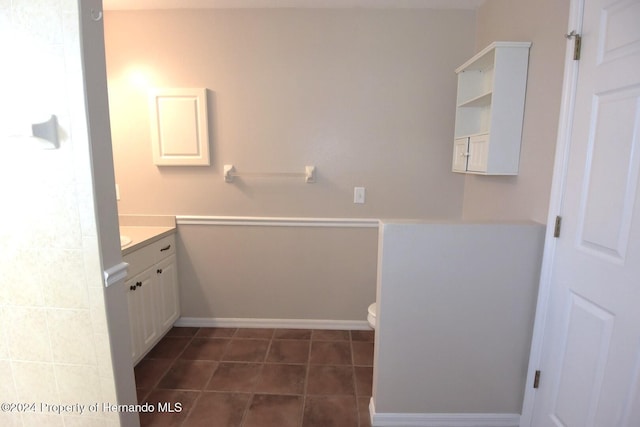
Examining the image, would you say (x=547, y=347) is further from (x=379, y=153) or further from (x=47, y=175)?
(x=47, y=175)

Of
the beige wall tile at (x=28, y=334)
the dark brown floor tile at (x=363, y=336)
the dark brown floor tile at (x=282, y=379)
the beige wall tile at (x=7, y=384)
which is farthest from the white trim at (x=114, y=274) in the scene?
the dark brown floor tile at (x=363, y=336)

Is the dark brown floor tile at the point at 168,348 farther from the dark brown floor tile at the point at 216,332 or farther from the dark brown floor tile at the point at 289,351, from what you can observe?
the dark brown floor tile at the point at 289,351

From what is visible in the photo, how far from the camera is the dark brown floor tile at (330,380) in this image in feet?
6.60

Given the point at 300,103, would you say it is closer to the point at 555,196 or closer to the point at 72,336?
the point at 555,196

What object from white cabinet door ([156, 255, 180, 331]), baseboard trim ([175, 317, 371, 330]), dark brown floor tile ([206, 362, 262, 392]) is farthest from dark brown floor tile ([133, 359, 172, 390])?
baseboard trim ([175, 317, 371, 330])

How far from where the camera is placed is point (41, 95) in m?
1.18

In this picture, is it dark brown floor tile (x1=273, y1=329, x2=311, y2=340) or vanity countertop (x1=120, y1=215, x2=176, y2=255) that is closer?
vanity countertop (x1=120, y1=215, x2=176, y2=255)

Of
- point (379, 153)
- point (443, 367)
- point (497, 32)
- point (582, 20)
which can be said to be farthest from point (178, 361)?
point (497, 32)

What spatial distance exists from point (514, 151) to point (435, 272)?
0.84 m

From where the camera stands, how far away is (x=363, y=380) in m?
2.11

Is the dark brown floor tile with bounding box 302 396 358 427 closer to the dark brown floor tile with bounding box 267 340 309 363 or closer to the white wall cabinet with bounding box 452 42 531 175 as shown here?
the dark brown floor tile with bounding box 267 340 309 363

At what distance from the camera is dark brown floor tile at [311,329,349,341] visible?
2600mm

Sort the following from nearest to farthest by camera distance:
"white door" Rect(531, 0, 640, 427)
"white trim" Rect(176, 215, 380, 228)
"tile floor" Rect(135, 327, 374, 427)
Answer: "white door" Rect(531, 0, 640, 427), "tile floor" Rect(135, 327, 374, 427), "white trim" Rect(176, 215, 380, 228)

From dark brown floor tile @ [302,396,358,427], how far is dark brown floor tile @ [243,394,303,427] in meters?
0.06
